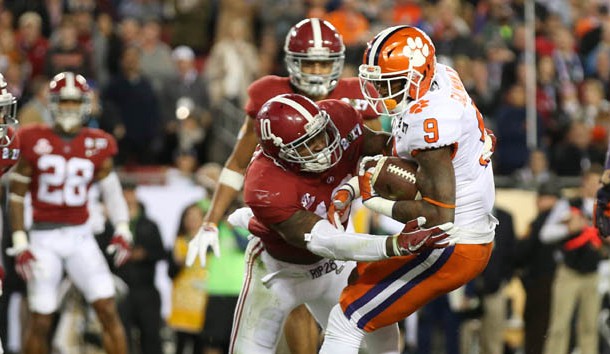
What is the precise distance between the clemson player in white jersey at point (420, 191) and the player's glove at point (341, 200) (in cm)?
15

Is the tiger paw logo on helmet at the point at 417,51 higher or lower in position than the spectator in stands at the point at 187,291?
higher

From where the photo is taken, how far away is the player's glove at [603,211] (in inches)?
297

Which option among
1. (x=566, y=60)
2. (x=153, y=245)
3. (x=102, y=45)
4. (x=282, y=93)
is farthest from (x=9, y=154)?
(x=566, y=60)

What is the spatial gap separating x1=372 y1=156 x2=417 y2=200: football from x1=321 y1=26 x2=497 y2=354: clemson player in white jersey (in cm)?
4

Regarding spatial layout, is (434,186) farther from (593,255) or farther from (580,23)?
(580,23)

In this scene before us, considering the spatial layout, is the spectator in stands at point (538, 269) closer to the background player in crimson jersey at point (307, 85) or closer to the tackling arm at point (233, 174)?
the background player in crimson jersey at point (307, 85)

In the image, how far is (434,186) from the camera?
6.01 meters

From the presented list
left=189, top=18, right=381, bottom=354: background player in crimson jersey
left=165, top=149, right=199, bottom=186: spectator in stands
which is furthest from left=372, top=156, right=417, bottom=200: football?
left=165, top=149, right=199, bottom=186: spectator in stands

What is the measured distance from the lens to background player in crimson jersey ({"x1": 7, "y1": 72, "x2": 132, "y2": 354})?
875 centimetres

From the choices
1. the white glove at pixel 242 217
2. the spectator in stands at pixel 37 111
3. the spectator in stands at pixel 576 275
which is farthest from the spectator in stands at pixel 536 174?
the white glove at pixel 242 217

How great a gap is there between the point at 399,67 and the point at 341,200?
720mm

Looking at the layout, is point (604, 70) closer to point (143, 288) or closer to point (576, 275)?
point (576, 275)

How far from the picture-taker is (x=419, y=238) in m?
5.95

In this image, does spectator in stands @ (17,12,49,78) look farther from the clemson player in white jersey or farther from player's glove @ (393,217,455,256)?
player's glove @ (393,217,455,256)
